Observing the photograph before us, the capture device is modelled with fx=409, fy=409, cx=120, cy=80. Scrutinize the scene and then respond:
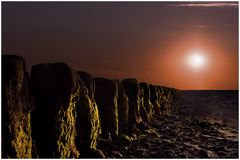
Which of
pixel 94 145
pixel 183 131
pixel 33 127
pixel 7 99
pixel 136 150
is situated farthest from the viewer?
pixel 183 131

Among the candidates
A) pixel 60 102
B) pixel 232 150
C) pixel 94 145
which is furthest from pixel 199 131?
pixel 60 102

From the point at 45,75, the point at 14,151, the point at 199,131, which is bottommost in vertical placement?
the point at 199,131

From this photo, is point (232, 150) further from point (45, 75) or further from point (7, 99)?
point (7, 99)

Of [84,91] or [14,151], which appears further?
[84,91]

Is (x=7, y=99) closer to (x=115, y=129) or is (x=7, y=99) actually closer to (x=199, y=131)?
(x=115, y=129)

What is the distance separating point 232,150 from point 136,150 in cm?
329

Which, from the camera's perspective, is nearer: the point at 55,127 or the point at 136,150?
the point at 55,127

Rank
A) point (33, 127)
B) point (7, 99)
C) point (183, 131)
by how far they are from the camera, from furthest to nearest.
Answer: point (183, 131)
point (33, 127)
point (7, 99)

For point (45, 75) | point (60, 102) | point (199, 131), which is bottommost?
point (199, 131)

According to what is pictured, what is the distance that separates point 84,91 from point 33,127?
202 centimetres

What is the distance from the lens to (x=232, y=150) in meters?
13.0

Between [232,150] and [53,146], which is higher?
[53,146]

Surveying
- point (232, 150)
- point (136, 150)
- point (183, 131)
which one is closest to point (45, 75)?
point (136, 150)

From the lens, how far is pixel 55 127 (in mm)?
8461
